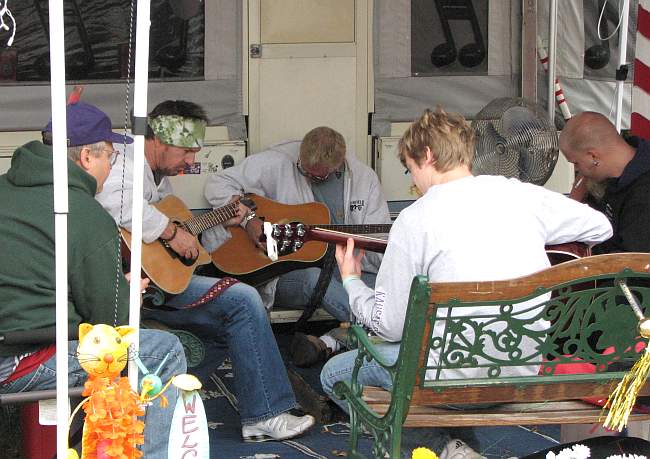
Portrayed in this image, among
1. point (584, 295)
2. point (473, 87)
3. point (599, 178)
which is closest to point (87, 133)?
point (584, 295)

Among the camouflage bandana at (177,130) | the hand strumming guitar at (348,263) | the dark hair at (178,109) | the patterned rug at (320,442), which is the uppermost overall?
the dark hair at (178,109)

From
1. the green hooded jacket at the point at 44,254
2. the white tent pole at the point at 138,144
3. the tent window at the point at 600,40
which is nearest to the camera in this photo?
the white tent pole at the point at 138,144

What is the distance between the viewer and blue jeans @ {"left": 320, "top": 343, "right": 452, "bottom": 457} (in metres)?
3.73

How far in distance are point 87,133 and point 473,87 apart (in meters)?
2.93

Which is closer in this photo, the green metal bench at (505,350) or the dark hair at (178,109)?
the green metal bench at (505,350)

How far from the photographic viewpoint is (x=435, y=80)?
6.05 meters

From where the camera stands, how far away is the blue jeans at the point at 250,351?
15.1 ft

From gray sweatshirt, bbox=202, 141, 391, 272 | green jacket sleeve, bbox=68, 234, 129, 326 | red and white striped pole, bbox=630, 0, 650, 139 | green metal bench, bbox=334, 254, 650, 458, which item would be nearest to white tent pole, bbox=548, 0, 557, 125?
red and white striped pole, bbox=630, 0, 650, 139

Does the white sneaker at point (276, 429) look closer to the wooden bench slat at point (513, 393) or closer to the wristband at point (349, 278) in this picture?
the wristband at point (349, 278)

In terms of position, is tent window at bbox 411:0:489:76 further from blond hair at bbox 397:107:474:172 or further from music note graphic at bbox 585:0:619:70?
blond hair at bbox 397:107:474:172

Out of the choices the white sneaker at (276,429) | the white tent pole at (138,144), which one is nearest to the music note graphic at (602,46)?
the white sneaker at (276,429)

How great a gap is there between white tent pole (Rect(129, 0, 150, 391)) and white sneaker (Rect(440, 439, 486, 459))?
124cm

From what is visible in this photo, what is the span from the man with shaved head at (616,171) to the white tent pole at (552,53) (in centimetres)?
143

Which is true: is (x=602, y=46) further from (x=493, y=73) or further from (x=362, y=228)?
(x=362, y=228)
